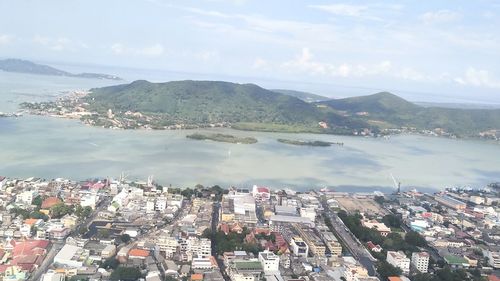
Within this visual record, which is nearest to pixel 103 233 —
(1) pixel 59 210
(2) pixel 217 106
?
(1) pixel 59 210

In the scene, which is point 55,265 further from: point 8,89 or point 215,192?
point 8,89

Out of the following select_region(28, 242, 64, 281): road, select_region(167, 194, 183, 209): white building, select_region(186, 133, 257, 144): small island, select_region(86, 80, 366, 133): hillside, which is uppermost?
select_region(86, 80, 366, 133): hillside

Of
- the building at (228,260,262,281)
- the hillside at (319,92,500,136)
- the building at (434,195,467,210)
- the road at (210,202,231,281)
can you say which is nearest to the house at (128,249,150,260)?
the road at (210,202,231,281)

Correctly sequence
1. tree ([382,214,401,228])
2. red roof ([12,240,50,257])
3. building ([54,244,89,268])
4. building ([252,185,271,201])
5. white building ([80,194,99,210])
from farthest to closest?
building ([252,185,271,201]) → tree ([382,214,401,228]) → white building ([80,194,99,210]) → red roof ([12,240,50,257]) → building ([54,244,89,268])

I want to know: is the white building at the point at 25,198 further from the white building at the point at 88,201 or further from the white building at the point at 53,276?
the white building at the point at 53,276

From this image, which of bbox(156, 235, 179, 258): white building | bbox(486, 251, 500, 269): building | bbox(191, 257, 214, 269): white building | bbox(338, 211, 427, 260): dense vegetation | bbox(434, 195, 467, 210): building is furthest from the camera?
bbox(434, 195, 467, 210): building

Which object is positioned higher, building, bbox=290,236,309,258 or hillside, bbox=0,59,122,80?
hillside, bbox=0,59,122,80

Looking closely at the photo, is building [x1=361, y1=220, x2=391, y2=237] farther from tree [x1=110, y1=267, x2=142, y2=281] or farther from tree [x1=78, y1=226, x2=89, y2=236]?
tree [x1=78, y1=226, x2=89, y2=236]
